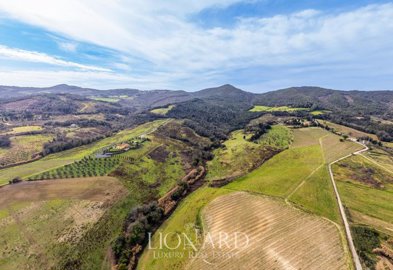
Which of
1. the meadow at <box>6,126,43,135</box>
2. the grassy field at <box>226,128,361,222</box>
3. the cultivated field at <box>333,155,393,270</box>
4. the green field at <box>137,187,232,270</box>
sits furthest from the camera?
the meadow at <box>6,126,43,135</box>

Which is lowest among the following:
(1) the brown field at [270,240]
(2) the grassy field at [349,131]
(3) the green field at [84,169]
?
(3) the green field at [84,169]

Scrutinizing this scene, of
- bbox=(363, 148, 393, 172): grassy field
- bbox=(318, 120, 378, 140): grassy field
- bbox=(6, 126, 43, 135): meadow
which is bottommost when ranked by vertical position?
bbox=(6, 126, 43, 135): meadow

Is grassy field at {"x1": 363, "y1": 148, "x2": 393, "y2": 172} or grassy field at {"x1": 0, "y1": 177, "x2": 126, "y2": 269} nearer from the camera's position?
grassy field at {"x1": 0, "y1": 177, "x2": 126, "y2": 269}

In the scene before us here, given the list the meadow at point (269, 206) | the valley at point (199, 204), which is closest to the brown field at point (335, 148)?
the valley at point (199, 204)

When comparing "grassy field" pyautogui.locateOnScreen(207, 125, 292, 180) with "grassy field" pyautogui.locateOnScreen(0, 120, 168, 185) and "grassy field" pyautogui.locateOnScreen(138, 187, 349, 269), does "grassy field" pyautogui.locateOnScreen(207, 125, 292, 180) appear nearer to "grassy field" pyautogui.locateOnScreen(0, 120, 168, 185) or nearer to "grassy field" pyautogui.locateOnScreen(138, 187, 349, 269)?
"grassy field" pyautogui.locateOnScreen(138, 187, 349, 269)

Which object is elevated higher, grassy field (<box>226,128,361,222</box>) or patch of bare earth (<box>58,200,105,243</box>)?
grassy field (<box>226,128,361,222</box>)

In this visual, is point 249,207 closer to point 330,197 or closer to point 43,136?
point 330,197

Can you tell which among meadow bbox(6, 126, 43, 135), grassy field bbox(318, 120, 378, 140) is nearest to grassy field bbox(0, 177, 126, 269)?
meadow bbox(6, 126, 43, 135)

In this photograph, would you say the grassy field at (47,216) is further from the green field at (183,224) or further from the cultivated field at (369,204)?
the cultivated field at (369,204)
